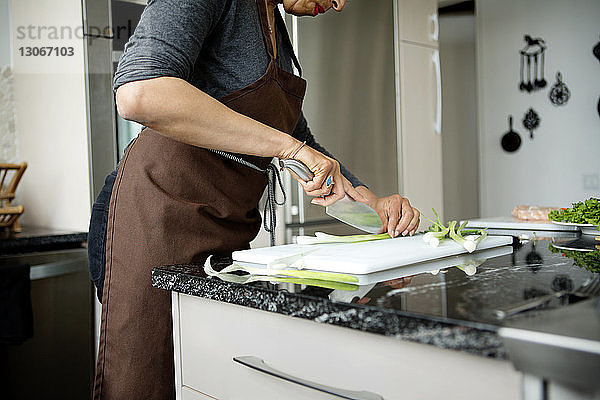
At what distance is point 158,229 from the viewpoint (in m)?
0.99

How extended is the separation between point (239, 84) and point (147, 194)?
274mm

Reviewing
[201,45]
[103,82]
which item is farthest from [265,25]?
[103,82]

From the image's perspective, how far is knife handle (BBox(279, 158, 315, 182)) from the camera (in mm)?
938

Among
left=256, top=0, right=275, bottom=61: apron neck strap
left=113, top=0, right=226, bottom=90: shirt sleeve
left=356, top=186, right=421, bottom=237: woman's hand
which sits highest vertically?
left=256, top=0, right=275, bottom=61: apron neck strap

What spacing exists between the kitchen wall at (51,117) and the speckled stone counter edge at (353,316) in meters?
1.28

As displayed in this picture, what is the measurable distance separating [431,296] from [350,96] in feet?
6.75

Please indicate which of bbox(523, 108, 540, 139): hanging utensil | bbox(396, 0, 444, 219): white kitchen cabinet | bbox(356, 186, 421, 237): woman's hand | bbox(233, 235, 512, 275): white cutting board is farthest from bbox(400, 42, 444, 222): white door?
bbox(233, 235, 512, 275): white cutting board

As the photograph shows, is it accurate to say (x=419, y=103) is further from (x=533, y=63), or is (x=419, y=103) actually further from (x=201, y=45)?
(x=201, y=45)

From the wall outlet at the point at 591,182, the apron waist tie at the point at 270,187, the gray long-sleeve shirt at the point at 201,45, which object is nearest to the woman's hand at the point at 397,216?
the apron waist tie at the point at 270,187

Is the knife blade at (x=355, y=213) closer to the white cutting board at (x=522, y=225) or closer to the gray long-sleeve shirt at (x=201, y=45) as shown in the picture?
the gray long-sleeve shirt at (x=201, y=45)

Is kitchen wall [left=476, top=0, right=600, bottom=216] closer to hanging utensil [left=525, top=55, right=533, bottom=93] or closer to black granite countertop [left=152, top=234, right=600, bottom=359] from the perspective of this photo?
hanging utensil [left=525, top=55, right=533, bottom=93]

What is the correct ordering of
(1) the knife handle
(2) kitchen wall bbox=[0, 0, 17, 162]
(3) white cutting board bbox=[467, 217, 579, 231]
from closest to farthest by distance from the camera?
(1) the knife handle < (3) white cutting board bbox=[467, 217, 579, 231] < (2) kitchen wall bbox=[0, 0, 17, 162]

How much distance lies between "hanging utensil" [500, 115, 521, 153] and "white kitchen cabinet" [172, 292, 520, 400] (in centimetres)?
368

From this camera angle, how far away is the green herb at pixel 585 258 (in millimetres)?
828
